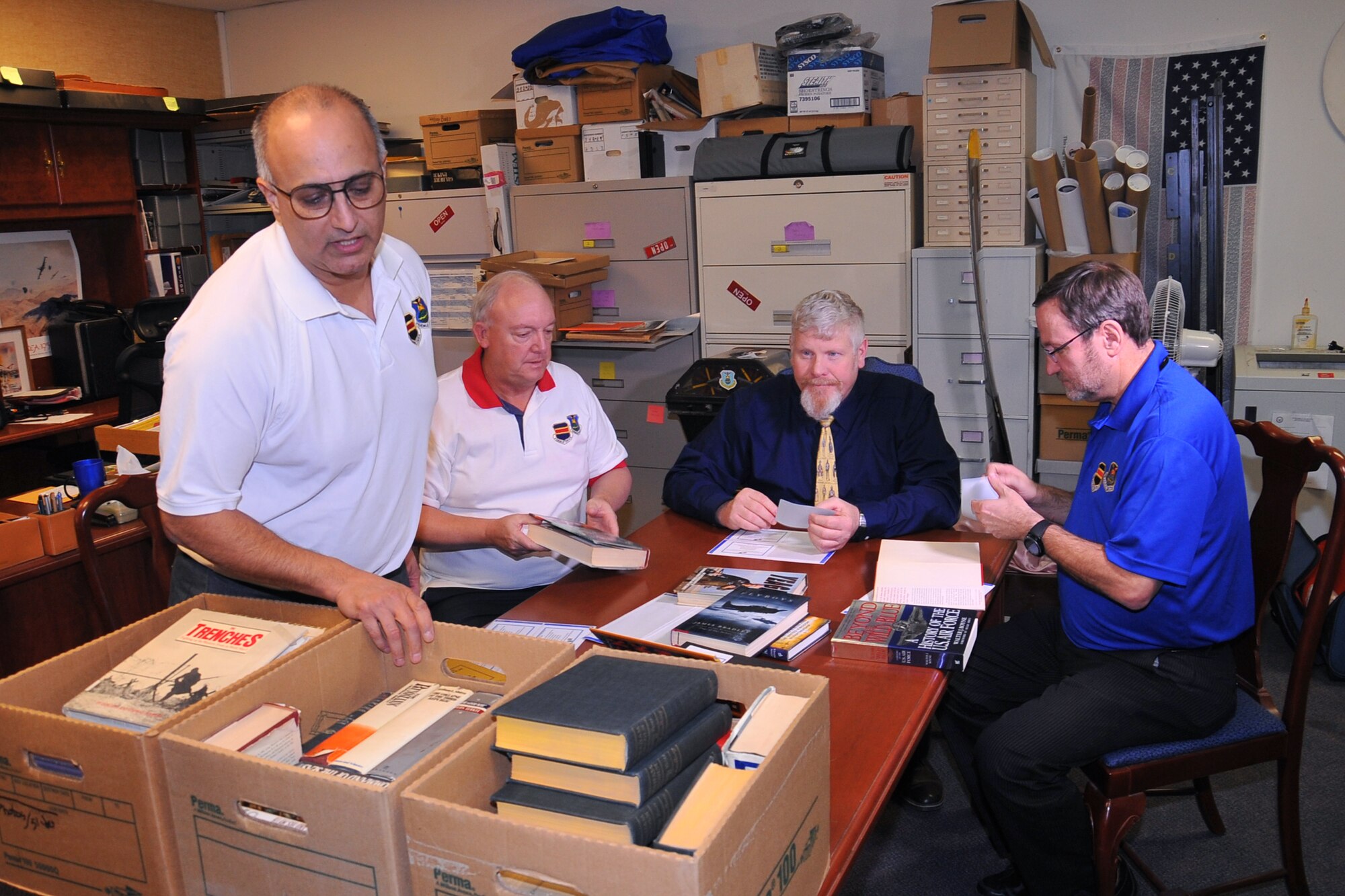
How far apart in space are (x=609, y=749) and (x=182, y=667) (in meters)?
0.60

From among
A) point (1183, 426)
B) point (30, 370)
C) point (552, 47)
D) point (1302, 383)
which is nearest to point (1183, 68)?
point (1302, 383)

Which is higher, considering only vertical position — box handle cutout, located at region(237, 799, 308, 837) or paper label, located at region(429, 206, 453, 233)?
paper label, located at region(429, 206, 453, 233)

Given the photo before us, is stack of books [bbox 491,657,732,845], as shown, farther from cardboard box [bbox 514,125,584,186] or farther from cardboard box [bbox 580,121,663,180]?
cardboard box [bbox 514,125,584,186]

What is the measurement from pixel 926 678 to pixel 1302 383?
2.72 meters

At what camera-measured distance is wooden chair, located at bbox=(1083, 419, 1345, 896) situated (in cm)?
191

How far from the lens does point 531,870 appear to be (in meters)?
0.89

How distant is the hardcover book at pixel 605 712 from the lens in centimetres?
97

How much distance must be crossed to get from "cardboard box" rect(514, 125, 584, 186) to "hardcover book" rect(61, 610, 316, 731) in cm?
371

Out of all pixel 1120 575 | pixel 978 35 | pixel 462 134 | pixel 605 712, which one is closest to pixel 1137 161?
pixel 978 35

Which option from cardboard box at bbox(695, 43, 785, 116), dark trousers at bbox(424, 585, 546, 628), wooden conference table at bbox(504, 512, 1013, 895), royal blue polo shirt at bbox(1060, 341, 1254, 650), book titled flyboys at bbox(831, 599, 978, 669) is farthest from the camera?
cardboard box at bbox(695, 43, 785, 116)

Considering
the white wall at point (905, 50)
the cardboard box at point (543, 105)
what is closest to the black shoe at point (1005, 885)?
the white wall at point (905, 50)

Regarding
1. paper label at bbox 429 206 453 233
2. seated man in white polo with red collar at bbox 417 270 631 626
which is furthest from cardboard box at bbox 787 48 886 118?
seated man in white polo with red collar at bbox 417 270 631 626

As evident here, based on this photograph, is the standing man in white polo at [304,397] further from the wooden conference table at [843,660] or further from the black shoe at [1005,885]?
the black shoe at [1005,885]

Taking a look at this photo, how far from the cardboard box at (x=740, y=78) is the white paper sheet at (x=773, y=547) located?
102 inches
